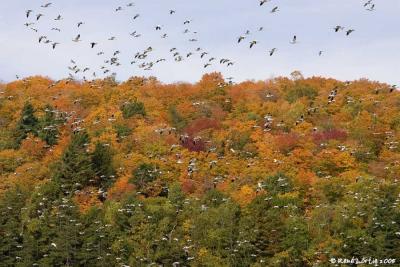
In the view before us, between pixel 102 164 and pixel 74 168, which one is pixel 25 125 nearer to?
pixel 102 164

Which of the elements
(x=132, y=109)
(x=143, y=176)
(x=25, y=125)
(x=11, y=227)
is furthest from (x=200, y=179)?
(x=25, y=125)

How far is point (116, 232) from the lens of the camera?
241ft

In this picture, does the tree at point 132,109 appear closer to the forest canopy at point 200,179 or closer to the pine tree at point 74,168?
the forest canopy at point 200,179

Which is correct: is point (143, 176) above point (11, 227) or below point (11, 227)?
above

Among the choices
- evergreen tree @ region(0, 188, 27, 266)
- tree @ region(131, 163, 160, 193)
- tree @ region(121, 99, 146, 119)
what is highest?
tree @ region(121, 99, 146, 119)

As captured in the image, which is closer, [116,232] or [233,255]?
[233,255]

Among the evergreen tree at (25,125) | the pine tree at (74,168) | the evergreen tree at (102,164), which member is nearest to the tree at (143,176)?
the evergreen tree at (102,164)

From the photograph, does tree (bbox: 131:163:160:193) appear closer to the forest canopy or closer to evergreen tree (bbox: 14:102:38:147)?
the forest canopy

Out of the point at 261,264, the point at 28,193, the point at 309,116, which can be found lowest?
the point at 261,264

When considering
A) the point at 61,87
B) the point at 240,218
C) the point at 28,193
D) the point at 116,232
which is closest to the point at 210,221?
the point at 240,218

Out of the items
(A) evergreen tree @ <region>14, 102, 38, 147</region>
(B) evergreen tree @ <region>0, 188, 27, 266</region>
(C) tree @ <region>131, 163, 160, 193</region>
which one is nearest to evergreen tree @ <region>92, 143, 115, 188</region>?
(C) tree @ <region>131, 163, 160, 193</region>

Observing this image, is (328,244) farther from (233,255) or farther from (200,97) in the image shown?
(200,97)

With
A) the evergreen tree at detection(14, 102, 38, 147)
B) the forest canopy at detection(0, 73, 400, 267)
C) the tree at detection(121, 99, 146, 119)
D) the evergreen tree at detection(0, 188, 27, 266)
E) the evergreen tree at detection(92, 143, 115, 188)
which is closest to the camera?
the forest canopy at detection(0, 73, 400, 267)

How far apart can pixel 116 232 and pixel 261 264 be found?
14.2 m
